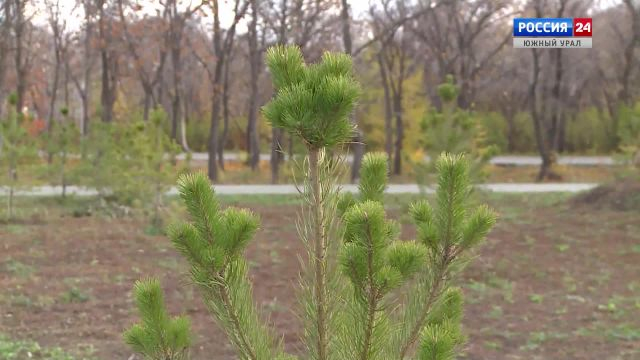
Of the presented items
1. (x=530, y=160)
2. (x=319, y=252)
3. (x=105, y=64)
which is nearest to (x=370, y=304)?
(x=319, y=252)

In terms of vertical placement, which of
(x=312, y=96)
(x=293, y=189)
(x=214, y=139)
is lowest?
(x=293, y=189)

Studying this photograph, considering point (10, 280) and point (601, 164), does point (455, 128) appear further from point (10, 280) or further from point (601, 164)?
point (601, 164)

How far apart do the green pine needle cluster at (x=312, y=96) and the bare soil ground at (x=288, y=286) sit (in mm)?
2431

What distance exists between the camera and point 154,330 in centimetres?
234

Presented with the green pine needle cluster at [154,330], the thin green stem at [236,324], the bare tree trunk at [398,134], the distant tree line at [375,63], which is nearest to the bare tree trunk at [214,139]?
the distant tree line at [375,63]

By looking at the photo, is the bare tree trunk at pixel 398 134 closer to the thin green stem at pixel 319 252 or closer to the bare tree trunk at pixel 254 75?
the bare tree trunk at pixel 254 75

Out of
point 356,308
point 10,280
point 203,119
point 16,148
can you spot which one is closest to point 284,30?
point 16,148

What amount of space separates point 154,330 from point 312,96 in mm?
979

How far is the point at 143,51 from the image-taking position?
30797 millimetres

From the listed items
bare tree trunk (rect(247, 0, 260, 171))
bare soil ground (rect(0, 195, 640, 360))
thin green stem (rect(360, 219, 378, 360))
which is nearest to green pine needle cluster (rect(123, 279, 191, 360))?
thin green stem (rect(360, 219, 378, 360))

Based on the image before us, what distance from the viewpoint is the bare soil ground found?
667 cm

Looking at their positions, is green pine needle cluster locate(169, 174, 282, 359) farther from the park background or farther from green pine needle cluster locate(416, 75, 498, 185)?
green pine needle cluster locate(416, 75, 498, 185)

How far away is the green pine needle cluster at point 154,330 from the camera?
2.32m

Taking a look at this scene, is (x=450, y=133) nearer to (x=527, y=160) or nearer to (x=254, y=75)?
(x=254, y=75)
